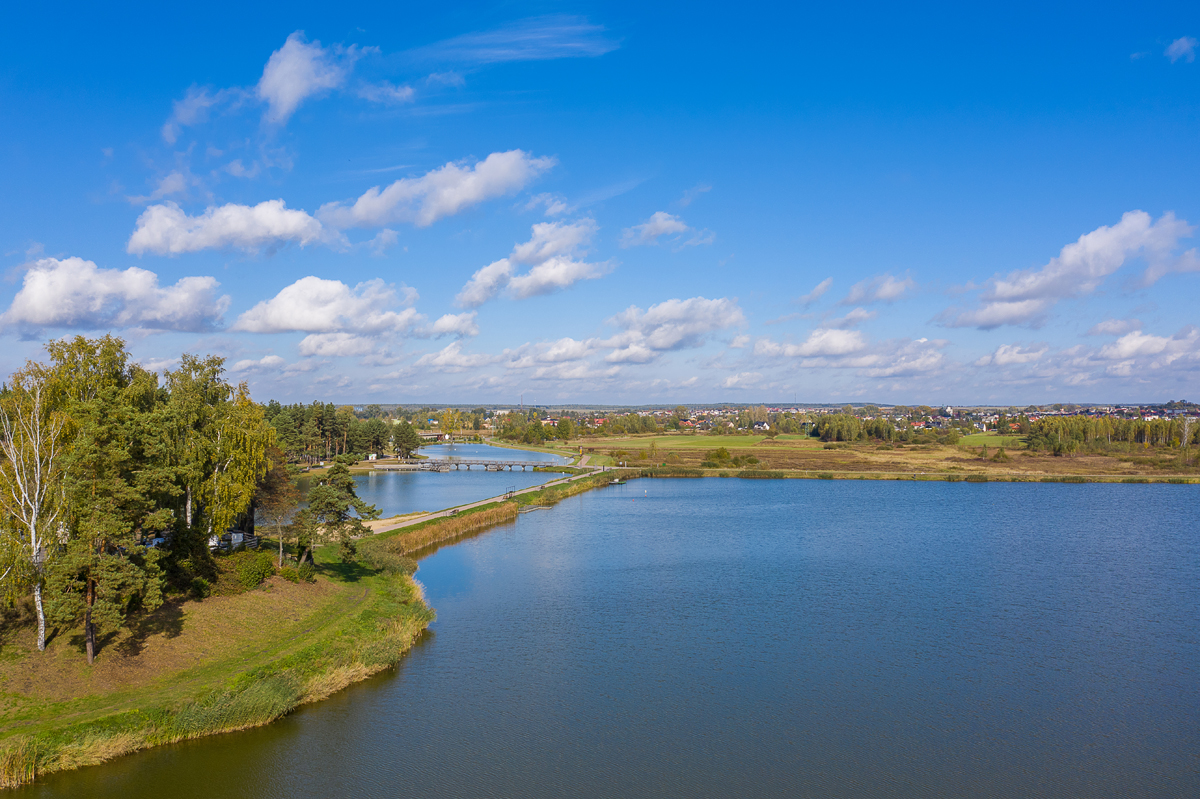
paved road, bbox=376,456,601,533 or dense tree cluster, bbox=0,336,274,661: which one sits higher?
dense tree cluster, bbox=0,336,274,661

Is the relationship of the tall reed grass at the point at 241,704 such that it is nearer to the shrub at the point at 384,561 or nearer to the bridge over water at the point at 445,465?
the shrub at the point at 384,561

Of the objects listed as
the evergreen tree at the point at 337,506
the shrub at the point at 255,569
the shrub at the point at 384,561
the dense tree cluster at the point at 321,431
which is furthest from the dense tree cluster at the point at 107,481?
the dense tree cluster at the point at 321,431

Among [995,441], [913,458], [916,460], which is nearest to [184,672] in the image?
[916,460]

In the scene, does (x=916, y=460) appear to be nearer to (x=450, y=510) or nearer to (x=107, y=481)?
(x=450, y=510)

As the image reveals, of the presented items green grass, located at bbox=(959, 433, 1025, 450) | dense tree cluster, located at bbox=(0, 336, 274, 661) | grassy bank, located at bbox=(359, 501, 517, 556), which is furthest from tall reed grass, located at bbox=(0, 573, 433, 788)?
green grass, located at bbox=(959, 433, 1025, 450)

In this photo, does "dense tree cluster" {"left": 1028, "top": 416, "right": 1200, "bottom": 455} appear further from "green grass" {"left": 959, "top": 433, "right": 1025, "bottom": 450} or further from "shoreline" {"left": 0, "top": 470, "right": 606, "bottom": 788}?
"shoreline" {"left": 0, "top": 470, "right": 606, "bottom": 788}

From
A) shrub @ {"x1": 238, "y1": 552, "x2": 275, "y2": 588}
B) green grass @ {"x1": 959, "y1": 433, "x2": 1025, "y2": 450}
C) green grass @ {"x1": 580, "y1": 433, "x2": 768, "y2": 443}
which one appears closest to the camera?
shrub @ {"x1": 238, "y1": 552, "x2": 275, "y2": 588}
